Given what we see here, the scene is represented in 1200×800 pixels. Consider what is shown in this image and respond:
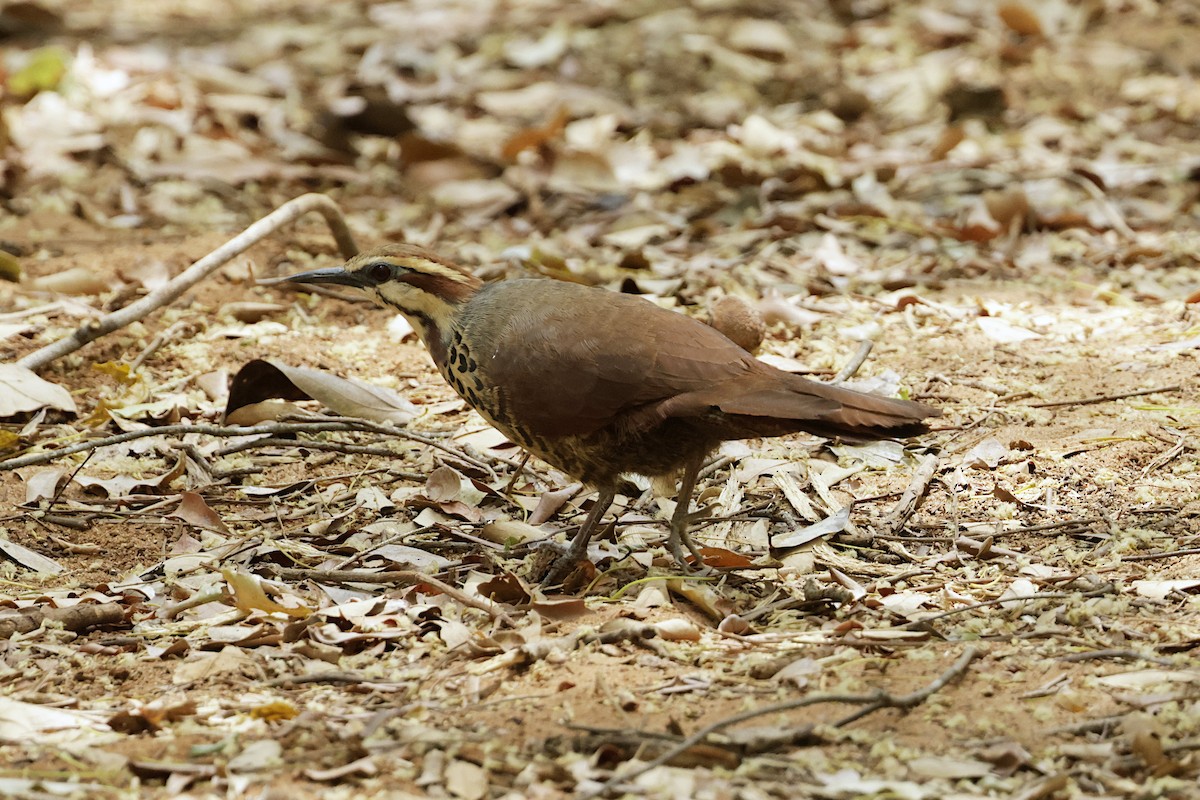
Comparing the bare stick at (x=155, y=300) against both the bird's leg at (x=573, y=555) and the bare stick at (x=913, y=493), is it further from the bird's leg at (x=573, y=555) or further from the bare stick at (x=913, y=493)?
the bare stick at (x=913, y=493)

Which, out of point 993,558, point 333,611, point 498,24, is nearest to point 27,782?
point 333,611

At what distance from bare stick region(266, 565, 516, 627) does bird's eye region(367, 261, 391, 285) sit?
827 millimetres

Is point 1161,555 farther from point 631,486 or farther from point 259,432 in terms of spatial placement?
point 259,432

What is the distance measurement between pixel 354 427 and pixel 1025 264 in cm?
306

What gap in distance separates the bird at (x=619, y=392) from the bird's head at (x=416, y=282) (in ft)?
0.13

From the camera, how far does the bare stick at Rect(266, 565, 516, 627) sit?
130 inches

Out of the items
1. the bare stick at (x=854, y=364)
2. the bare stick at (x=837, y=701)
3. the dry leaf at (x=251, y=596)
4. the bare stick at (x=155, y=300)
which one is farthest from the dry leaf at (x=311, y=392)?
the bare stick at (x=837, y=701)

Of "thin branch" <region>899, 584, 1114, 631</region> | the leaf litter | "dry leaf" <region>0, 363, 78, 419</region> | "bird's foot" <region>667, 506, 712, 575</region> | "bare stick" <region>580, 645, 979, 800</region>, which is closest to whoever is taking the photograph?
"bare stick" <region>580, 645, 979, 800</region>

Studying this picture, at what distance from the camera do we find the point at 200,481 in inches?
165

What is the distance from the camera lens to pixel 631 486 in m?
4.07

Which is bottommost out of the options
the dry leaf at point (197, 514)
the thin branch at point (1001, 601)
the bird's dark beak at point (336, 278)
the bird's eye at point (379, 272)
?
the dry leaf at point (197, 514)

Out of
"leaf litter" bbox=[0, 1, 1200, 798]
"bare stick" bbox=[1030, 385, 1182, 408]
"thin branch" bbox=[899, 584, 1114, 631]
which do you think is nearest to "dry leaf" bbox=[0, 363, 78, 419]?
"leaf litter" bbox=[0, 1, 1200, 798]

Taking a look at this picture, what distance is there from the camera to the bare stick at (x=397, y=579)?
3.31m

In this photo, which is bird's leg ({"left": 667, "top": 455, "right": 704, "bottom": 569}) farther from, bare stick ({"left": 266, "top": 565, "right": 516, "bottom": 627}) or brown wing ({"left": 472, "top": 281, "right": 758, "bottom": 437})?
bare stick ({"left": 266, "top": 565, "right": 516, "bottom": 627})
